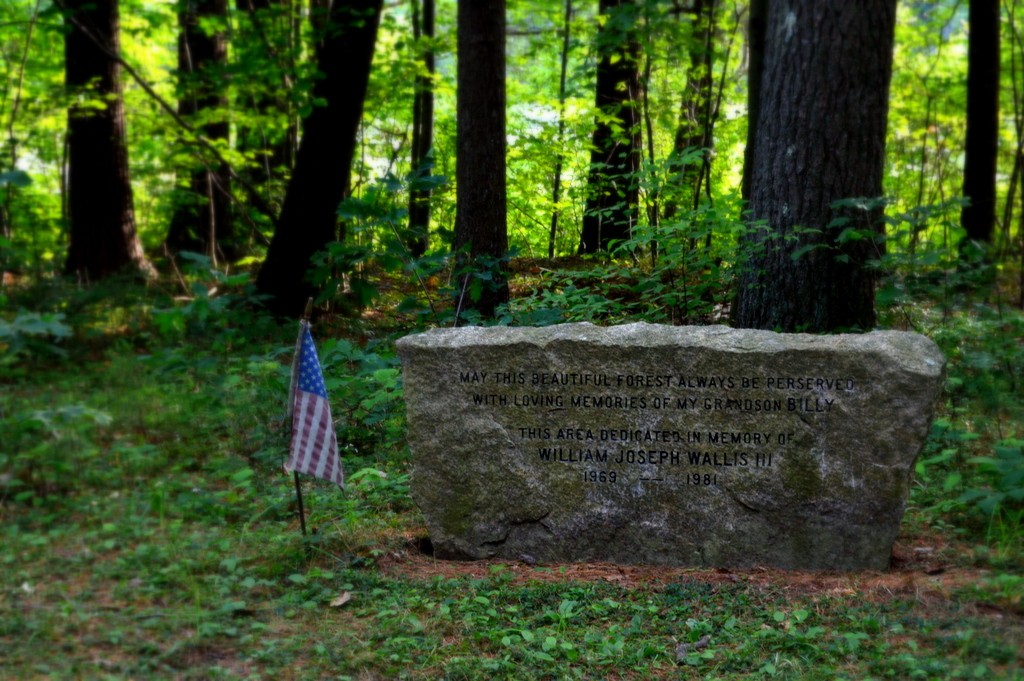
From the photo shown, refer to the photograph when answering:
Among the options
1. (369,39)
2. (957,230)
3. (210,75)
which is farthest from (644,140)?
(957,230)

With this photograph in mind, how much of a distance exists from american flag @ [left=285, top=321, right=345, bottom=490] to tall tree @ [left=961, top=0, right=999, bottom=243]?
32.6 ft

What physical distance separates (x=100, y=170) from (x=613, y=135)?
6931 mm

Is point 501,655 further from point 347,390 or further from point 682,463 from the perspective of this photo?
point 347,390

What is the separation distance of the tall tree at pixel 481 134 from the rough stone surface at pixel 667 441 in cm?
303

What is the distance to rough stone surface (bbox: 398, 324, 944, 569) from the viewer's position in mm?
4414

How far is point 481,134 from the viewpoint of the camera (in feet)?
25.6

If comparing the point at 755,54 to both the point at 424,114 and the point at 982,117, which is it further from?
the point at 424,114

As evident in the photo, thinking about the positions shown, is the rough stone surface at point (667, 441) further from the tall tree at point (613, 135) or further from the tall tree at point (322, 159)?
the tall tree at point (322, 159)

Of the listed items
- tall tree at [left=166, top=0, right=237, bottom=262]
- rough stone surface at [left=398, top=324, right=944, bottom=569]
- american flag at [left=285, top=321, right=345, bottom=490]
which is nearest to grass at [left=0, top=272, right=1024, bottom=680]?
rough stone surface at [left=398, top=324, right=944, bottom=569]

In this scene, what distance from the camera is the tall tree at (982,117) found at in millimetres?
11078

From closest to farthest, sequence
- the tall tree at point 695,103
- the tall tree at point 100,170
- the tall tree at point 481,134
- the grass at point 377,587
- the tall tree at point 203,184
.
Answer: the grass at point 377,587, the tall tree at point 481,134, the tall tree at point 695,103, the tall tree at point 100,170, the tall tree at point 203,184

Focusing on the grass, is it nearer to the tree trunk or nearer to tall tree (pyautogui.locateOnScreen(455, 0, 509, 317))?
tall tree (pyautogui.locateOnScreen(455, 0, 509, 317))

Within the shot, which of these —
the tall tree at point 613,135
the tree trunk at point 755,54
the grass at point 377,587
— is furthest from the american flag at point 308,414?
the tall tree at point 613,135

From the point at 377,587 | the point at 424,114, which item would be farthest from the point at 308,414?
the point at 424,114
